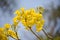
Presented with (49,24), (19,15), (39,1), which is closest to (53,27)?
(49,24)

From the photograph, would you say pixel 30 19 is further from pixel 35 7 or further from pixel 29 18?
pixel 35 7

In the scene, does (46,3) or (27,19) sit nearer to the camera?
(27,19)

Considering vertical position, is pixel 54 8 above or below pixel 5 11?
below

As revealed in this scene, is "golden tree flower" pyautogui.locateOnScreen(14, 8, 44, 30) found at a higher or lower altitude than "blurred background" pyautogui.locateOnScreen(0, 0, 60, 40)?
lower

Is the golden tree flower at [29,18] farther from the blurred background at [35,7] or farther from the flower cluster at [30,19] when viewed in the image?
the blurred background at [35,7]

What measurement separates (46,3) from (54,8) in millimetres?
49

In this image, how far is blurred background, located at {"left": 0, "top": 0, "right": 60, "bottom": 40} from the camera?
1.67ft

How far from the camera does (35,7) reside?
0.55 meters

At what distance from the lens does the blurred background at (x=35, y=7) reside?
20.1 inches

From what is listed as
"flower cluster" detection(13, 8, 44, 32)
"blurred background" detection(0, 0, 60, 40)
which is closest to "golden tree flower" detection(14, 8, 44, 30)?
"flower cluster" detection(13, 8, 44, 32)

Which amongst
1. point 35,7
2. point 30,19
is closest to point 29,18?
point 30,19

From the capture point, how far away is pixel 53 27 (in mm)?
536

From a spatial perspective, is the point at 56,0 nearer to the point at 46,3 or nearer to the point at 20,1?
the point at 46,3

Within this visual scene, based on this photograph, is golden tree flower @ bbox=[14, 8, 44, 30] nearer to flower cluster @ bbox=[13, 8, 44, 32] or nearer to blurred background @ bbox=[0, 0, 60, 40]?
flower cluster @ bbox=[13, 8, 44, 32]
